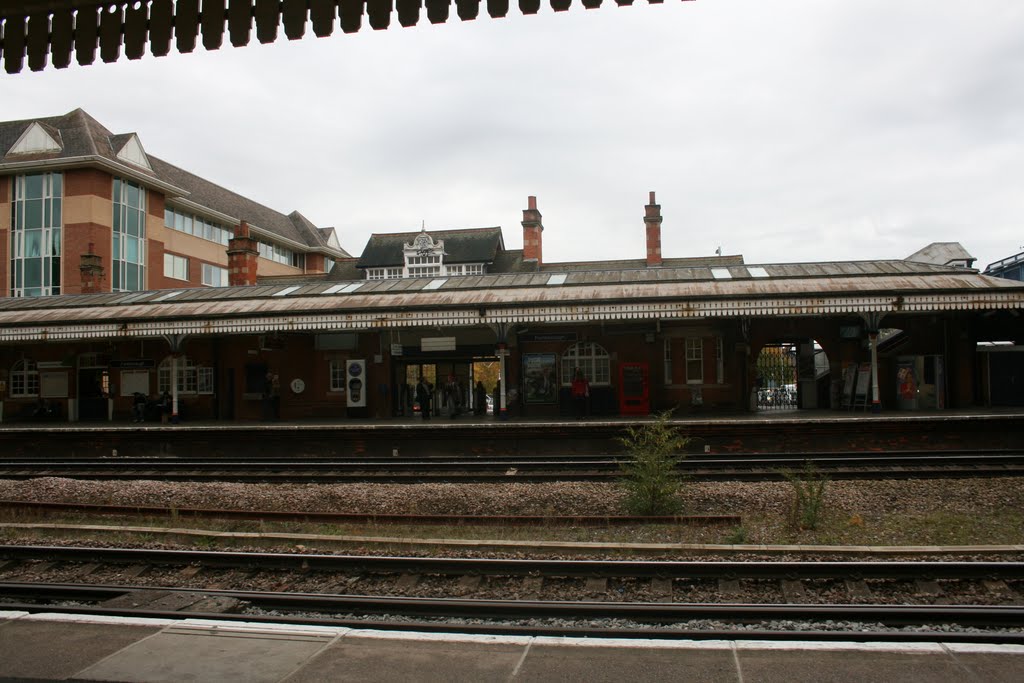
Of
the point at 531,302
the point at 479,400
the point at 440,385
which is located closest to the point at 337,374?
the point at 440,385

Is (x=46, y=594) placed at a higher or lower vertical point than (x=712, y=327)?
lower

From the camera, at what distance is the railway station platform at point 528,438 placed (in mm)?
15125

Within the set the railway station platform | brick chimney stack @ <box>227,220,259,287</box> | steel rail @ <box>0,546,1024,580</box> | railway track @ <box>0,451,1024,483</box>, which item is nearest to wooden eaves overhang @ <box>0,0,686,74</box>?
steel rail @ <box>0,546,1024,580</box>

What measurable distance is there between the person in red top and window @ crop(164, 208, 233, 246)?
34052 mm

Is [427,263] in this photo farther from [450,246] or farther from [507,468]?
[507,468]

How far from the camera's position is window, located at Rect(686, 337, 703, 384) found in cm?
2100

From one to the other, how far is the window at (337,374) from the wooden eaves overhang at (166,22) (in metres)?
18.9

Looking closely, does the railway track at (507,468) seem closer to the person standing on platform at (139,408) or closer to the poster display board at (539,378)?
the poster display board at (539,378)

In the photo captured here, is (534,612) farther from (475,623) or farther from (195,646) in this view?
(195,646)

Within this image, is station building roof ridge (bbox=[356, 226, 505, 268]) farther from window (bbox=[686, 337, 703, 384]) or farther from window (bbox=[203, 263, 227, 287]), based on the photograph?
window (bbox=[686, 337, 703, 384])

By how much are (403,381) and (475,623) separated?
17324 mm

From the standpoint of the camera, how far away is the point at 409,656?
4402 millimetres

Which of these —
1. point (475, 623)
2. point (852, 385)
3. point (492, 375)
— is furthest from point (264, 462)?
point (492, 375)

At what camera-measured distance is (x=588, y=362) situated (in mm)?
21516
